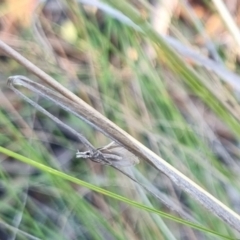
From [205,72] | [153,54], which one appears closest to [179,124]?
[205,72]

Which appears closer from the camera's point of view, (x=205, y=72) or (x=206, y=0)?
(x=205, y=72)

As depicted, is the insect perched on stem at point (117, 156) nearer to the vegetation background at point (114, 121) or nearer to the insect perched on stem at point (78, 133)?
the insect perched on stem at point (78, 133)

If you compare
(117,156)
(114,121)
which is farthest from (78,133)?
(114,121)

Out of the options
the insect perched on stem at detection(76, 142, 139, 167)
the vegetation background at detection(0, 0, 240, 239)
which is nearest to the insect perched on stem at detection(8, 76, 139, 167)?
the insect perched on stem at detection(76, 142, 139, 167)

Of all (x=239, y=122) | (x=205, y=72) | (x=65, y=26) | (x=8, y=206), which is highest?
(x=65, y=26)

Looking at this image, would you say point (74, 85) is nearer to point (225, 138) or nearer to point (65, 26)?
point (65, 26)

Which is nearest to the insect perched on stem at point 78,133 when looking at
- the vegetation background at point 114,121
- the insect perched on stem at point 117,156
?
the insect perched on stem at point 117,156

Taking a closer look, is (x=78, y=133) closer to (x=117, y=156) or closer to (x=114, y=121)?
(x=117, y=156)

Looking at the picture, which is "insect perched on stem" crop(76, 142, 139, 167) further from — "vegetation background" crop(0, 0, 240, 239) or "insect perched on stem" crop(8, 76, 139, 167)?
"vegetation background" crop(0, 0, 240, 239)
